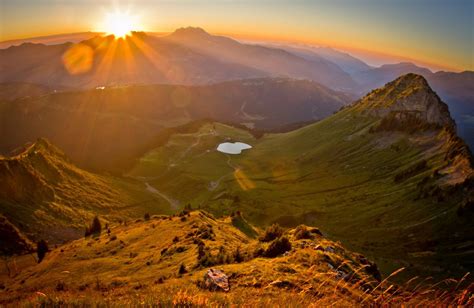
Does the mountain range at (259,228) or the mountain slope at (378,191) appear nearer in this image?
the mountain range at (259,228)

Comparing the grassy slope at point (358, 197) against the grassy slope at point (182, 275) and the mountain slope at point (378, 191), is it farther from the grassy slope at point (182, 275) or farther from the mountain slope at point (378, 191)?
the grassy slope at point (182, 275)

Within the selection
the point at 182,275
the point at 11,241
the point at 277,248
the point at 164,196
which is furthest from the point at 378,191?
the point at 11,241

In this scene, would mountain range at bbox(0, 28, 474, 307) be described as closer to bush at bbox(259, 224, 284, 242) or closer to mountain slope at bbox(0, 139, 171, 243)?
bush at bbox(259, 224, 284, 242)

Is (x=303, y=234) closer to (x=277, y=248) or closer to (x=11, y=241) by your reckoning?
(x=277, y=248)

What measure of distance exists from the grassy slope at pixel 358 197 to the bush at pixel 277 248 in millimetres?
49056

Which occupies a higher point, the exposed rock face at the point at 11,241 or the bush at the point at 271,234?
the bush at the point at 271,234

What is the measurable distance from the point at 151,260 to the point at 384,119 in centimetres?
18510

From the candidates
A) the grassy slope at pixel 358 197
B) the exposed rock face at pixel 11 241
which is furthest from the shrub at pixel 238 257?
the exposed rock face at pixel 11 241

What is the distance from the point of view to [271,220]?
120 metres

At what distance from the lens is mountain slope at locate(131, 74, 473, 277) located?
8038 cm

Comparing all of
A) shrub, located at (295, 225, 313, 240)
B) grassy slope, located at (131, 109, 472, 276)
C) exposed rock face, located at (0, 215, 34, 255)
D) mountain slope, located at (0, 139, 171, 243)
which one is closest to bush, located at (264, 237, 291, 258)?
shrub, located at (295, 225, 313, 240)

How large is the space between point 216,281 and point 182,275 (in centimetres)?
908

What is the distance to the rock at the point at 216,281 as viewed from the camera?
19156mm

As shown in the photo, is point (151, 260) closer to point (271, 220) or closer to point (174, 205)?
point (271, 220)
